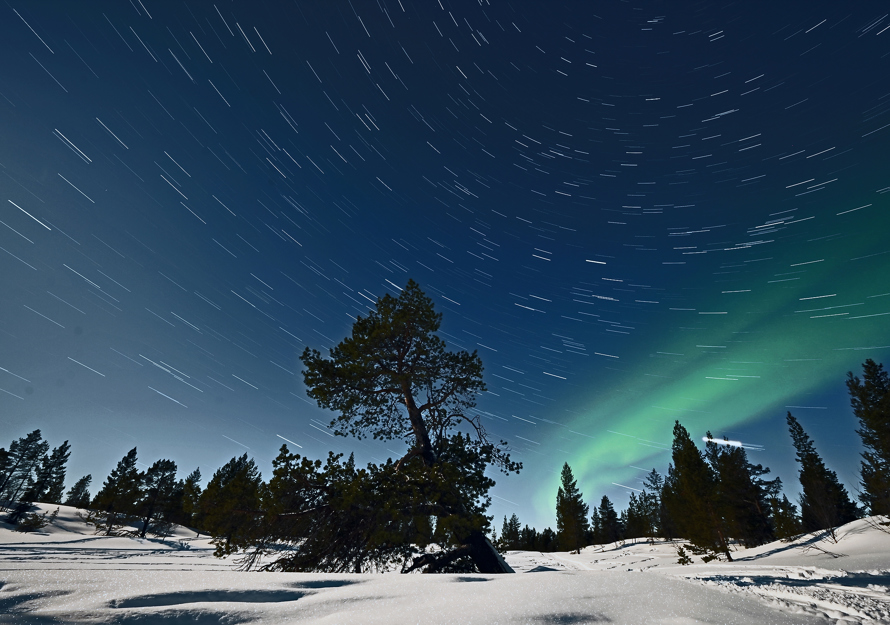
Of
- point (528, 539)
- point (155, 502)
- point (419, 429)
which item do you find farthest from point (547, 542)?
point (419, 429)

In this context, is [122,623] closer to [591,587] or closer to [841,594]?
[591,587]

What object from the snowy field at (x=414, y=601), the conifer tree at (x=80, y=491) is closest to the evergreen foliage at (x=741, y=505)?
the snowy field at (x=414, y=601)

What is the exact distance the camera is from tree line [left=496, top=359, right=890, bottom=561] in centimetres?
2302

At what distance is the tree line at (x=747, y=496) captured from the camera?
75.5 ft

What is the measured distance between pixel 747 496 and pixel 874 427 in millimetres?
16396

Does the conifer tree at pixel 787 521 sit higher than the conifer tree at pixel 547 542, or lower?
higher

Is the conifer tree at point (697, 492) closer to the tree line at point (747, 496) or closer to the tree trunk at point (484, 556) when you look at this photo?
the tree line at point (747, 496)

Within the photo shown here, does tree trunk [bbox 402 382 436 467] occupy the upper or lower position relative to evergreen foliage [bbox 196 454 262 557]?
upper

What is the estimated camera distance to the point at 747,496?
36.7 meters

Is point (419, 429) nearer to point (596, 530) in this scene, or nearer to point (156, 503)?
point (156, 503)

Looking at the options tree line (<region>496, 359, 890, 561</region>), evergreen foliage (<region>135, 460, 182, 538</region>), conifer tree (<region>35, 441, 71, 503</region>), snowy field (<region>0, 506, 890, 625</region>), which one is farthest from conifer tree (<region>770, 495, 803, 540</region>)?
conifer tree (<region>35, 441, 71, 503</region>)

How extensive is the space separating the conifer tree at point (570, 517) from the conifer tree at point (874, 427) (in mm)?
31697

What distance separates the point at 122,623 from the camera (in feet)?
6.32

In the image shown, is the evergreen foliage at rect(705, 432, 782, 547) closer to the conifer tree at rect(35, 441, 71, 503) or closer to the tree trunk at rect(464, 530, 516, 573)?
the tree trunk at rect(464, 530, 516, 573)
